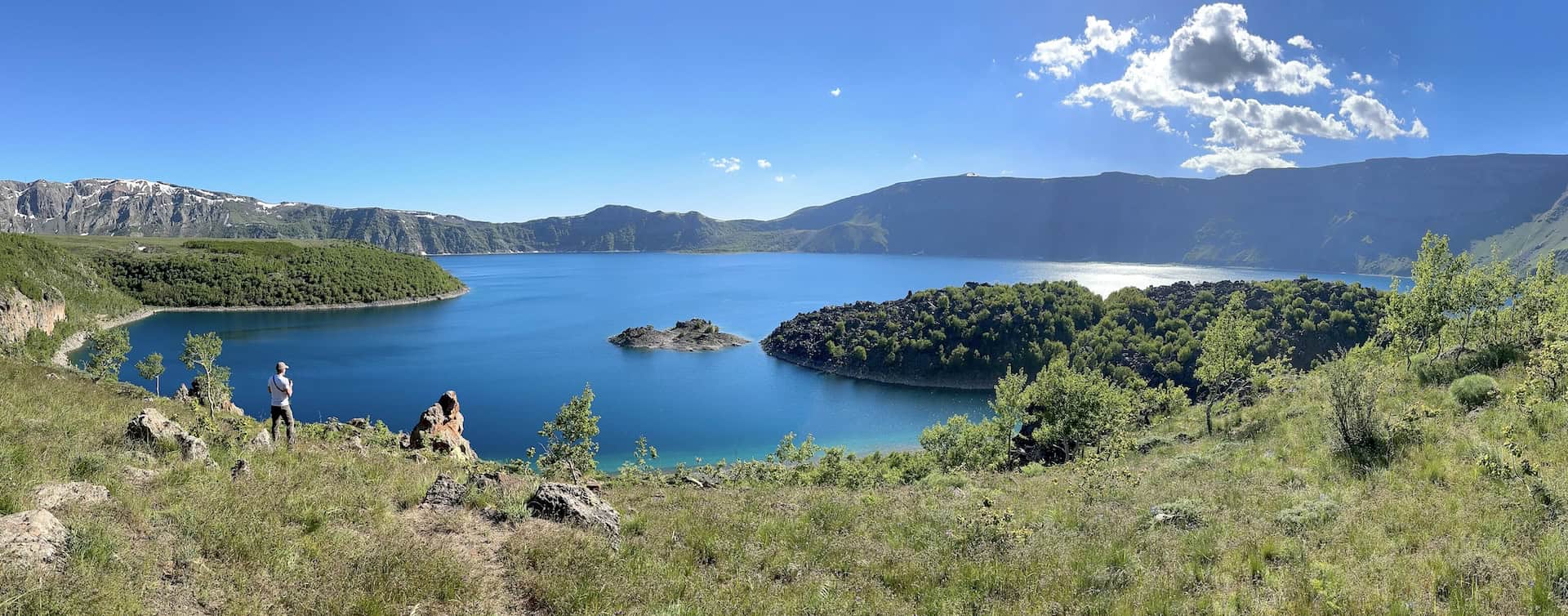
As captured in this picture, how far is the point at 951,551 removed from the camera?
31.7ft

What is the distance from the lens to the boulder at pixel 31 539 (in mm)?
5668

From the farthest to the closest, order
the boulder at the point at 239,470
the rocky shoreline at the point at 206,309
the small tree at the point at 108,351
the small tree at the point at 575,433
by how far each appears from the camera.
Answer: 1. the rocky shoreline at the point at 206,309
2. the small tree at the point at 108,351
3. the small tree at the point at 575,433
4. the boulder at the point at 239,470

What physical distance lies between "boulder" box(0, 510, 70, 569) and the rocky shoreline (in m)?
110

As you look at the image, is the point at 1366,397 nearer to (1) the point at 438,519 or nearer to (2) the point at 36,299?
(1) the point at 438,519

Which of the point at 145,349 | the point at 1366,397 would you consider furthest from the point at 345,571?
the point at 145,349

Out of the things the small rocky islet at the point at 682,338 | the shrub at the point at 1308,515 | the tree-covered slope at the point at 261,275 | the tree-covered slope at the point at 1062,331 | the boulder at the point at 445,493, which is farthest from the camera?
the tree-covered slope at the point at 261,275

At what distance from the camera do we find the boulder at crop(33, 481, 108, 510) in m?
7.34

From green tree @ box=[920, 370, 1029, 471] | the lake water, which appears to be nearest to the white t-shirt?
green tree @ box=[920, 370, 1029, 471]

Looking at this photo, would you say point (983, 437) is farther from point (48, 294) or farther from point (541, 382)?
point (48, 294)

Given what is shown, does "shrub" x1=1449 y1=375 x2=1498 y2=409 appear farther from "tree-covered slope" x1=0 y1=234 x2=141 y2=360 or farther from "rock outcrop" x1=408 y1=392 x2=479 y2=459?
"tree-covered slope" x1=0 y1=234 x2=141 y2=360

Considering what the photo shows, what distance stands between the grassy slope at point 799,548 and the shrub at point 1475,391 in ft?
11.5

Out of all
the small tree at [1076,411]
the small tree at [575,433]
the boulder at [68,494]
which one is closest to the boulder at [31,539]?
the boulder at [68,494]

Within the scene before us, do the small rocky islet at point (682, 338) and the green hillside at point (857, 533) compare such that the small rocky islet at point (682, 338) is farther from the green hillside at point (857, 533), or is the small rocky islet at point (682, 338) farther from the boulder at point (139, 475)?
the boulder at point (139, 475)

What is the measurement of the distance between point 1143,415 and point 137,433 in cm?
5159
